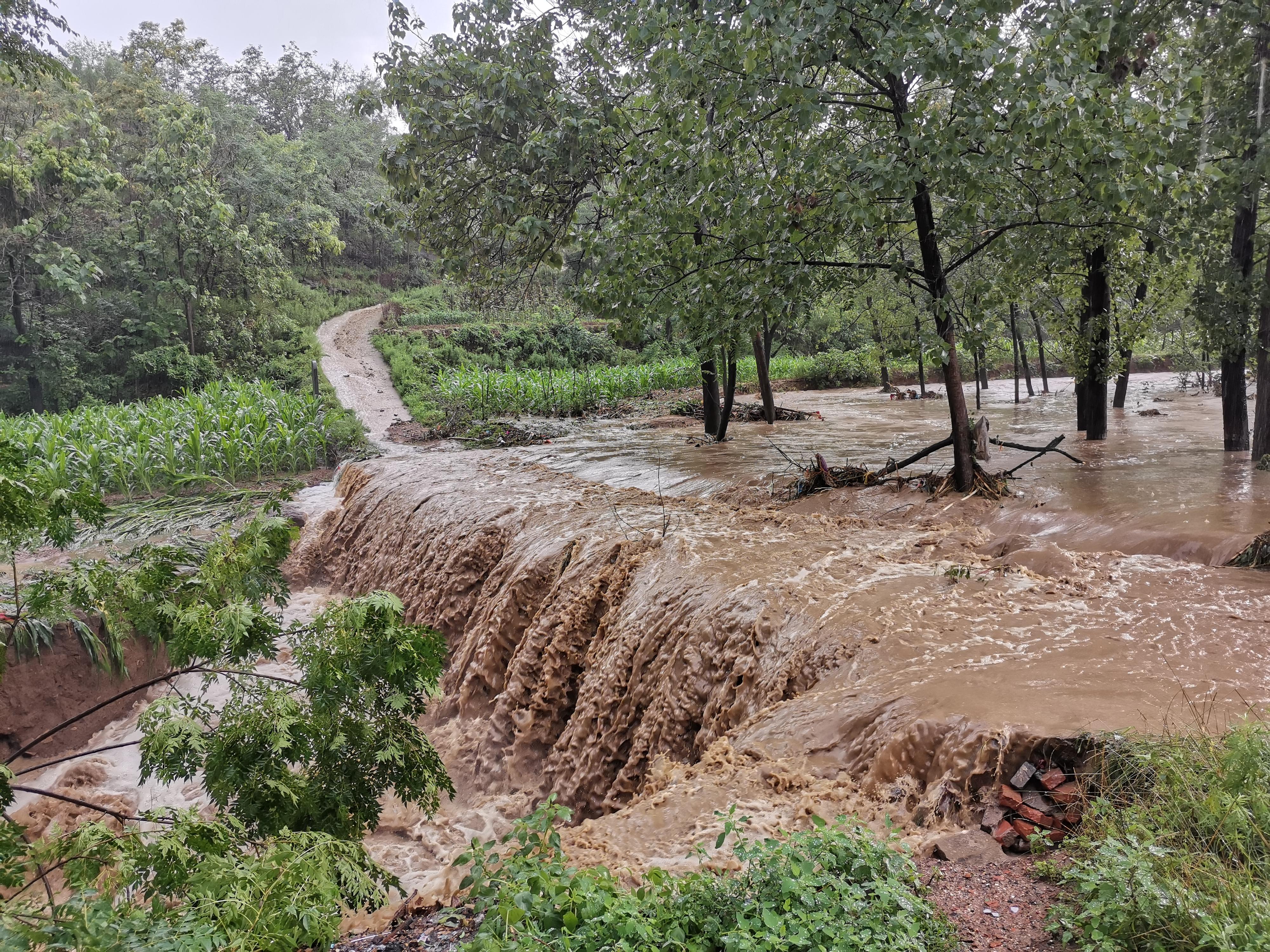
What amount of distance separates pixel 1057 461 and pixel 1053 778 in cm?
744

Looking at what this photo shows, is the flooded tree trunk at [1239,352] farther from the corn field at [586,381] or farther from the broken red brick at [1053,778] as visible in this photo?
the corn field at [586,381]

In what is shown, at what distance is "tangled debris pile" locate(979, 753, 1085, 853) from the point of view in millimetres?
2750

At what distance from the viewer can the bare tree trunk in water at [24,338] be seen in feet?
73.2

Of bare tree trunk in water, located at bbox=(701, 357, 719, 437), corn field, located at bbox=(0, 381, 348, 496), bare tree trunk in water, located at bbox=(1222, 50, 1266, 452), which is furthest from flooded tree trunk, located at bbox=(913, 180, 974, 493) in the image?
corn field, located at bbox=(0, 381, 348, 496)

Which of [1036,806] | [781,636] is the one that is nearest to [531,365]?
[781,636]

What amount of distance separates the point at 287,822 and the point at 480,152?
980 cm

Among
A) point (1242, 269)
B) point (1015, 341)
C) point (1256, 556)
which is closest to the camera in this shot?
point (1256, 556)

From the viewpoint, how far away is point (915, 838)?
289cm

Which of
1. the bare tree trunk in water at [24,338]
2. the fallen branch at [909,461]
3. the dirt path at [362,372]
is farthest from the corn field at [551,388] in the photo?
the bare tree trunk in water at [24,338]

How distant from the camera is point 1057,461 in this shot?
9328mm

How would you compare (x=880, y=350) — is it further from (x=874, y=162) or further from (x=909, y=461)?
(x=874, y=162)

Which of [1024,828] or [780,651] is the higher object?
[780,651]

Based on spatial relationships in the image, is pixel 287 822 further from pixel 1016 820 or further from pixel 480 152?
pixel 480 152

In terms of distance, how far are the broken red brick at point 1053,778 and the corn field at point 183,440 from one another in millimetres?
10665
